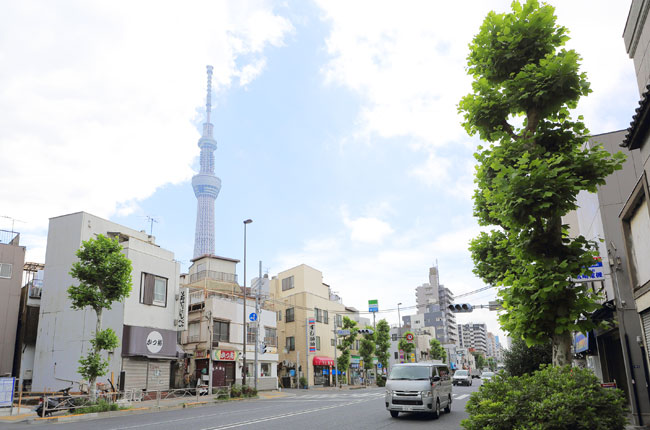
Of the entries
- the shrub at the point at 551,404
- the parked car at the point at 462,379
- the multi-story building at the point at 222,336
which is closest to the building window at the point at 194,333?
the multi-story building at the point at 222,336

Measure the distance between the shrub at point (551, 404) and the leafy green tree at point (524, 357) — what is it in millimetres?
19893

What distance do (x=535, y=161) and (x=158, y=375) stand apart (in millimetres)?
30231

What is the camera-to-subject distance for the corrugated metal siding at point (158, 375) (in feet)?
102

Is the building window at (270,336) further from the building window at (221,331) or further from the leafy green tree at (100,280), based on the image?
the leafy green tree at (100,280)

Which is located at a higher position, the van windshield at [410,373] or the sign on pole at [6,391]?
the van windshield at [410,373]

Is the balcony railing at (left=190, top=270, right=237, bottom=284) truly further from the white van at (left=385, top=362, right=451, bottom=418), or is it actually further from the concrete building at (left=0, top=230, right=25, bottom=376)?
the white van at (left=385, top=362, right=451, bottom=418)

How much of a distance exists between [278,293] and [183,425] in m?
47.0

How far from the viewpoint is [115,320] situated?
97.3ft

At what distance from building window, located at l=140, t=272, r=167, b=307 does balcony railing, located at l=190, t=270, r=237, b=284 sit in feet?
39.4

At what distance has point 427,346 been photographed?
10975cm

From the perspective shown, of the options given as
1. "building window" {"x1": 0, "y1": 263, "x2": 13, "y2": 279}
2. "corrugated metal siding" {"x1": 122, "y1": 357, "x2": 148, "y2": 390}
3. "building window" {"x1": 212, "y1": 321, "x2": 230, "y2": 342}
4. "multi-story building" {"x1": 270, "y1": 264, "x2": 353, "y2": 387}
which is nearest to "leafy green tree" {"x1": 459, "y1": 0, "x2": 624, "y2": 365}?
"corrugated metal siding" {"x1": 122, "y1": 357, "x2": 148, "y2": 390}

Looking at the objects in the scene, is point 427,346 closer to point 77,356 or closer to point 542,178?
point 77,356

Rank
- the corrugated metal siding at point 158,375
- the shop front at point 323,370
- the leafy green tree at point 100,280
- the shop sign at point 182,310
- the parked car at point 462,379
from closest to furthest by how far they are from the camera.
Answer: the leafy green tree at point 100,280, the corrugated metal siding at point 158,375, the shop sign at point 182,310, the parked car at point 462,379, the shop front at point 323,370

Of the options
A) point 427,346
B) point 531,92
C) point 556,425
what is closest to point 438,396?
point 556,425
